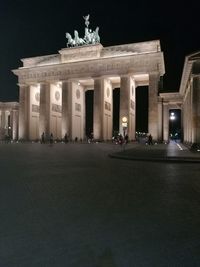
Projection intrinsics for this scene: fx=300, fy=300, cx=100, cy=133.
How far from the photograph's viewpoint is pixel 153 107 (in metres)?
52.4

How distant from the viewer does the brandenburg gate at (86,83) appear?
5241 cm

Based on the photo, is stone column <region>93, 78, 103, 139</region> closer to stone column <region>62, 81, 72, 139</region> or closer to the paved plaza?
stone column <region>62, 81, 72, 139</region>

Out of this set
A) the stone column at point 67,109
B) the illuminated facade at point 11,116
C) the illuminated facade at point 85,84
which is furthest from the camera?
the illuminated facade at point 11,116

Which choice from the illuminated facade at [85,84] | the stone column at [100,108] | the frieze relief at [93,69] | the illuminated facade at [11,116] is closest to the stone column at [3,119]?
the illuminated facade at [11,116]

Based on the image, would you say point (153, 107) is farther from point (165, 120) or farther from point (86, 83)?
point (86, 83)

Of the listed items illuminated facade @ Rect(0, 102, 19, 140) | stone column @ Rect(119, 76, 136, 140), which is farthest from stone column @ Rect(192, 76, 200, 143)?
illuminated facade @ Rect(0, 102, 19, 140)

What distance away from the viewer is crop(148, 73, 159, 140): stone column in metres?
51.7

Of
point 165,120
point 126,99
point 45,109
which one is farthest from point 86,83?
point 165,120

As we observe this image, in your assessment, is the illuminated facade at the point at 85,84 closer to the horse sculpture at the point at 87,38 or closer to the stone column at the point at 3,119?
the horse sculpture at the point at 87,38

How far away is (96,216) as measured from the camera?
6.01 m

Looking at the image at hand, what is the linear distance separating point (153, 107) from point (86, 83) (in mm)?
17539

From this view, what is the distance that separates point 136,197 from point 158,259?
382 centimetres

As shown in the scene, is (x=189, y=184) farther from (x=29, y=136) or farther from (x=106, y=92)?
(x=29, y=136)

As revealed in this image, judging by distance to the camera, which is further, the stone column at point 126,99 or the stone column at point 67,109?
the stone column at point 67,109
